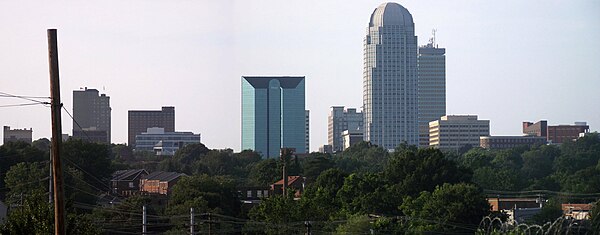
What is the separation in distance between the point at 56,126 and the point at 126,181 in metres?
90.9

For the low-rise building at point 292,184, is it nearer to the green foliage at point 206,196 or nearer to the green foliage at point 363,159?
the green foliage at point 363,159

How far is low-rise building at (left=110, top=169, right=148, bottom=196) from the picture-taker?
348ft

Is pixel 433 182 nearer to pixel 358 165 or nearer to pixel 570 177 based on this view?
pixel 570 177

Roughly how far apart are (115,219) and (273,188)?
115 ft

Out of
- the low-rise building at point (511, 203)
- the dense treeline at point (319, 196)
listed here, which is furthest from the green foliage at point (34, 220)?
the low-rise building at point (511, 203)

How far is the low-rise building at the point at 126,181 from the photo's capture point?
106m

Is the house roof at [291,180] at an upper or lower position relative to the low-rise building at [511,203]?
upper

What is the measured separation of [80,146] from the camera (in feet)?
314

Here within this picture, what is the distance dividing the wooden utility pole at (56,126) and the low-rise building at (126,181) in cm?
7963

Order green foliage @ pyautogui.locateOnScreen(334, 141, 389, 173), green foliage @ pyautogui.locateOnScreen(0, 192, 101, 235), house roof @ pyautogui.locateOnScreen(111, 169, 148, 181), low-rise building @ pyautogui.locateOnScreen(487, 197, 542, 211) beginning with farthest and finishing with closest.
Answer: green foliage @ pyautogui.locateOnScreen(334, 141, 389, 173) → house roof @ pyautogui.locateOnScreen(111, 169, 148, 181) → low-rise building @ pyautogui.locateOnScreen(487, 197, 542, 211) → green foliage @ pyautogui.locateOnScreen(0, 192, 101, 235)

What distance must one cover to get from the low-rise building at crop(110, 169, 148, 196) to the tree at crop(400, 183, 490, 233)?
3640 cm

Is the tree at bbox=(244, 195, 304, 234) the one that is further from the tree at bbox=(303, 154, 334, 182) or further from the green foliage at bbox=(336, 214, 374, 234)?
the tree at bbox=(303, 154, 334, 182)

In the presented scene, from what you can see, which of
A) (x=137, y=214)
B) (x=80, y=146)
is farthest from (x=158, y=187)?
(x=137, y=214)

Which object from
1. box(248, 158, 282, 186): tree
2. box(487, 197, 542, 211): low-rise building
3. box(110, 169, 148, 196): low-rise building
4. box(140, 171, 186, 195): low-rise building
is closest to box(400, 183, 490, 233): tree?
box(487, 197, 542, 211): low-rise building
